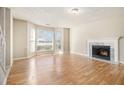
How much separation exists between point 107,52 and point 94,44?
0.99 meters

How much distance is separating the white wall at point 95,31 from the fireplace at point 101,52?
539 millimetres

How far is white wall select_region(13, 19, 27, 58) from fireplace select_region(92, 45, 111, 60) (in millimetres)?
4161

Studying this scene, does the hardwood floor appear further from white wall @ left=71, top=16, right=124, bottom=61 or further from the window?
the window

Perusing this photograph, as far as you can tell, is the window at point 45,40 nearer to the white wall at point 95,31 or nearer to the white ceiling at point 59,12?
the white wall at point 95,31

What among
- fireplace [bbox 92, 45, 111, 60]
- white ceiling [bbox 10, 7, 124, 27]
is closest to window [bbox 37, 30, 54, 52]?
white ceiling [bbox 10, 7, 124, 27]

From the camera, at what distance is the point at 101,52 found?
21.3 ft

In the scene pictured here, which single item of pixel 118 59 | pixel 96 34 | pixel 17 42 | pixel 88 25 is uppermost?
pixel 88 25

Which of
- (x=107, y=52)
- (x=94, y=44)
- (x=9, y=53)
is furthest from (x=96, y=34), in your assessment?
(x=9, y=53)

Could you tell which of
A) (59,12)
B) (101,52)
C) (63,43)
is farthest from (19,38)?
(101,52)

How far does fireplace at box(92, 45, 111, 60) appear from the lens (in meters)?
6.04

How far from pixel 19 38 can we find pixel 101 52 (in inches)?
187

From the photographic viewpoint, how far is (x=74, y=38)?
934 centimetres

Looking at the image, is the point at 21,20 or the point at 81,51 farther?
the point at 81,51

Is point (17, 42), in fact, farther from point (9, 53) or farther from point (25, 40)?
point (9, 53)
